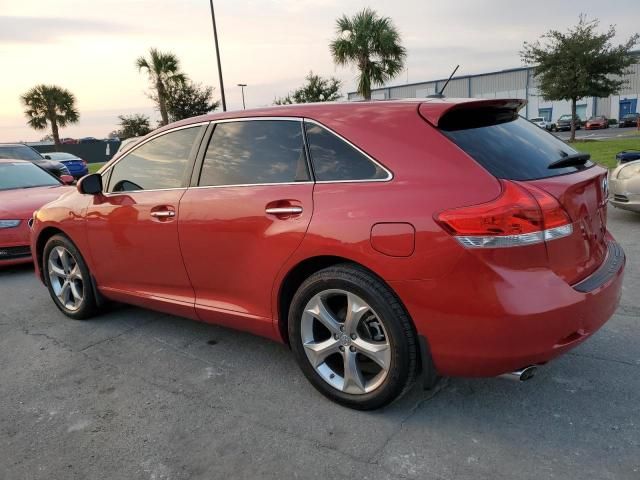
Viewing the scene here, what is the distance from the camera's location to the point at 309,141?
9.34 ft

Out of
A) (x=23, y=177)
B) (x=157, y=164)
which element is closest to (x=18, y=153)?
(x=23, y=177)

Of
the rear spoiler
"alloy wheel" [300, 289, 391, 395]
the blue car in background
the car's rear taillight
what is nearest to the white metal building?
the blue car in background

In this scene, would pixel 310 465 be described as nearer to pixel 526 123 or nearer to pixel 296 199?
pixel 296 199

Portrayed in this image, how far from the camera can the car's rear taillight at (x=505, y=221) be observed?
86.0 inches

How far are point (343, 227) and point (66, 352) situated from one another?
2.42 meters

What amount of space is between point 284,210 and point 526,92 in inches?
2504

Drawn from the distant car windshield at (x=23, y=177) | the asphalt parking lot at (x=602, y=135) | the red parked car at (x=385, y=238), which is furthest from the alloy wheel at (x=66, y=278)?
the asphalt parking lot at (x=602, y=135)

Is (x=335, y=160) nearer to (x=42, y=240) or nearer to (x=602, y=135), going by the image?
(x=42, y=240)

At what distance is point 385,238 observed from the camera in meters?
2.38

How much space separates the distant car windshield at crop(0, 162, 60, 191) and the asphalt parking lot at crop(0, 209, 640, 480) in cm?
442

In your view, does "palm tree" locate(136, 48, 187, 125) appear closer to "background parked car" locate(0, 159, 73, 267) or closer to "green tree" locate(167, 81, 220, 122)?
"green tree" locate(167, 81, 220, 122)

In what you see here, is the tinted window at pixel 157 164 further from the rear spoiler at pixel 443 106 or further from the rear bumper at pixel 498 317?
the rear bumper at pixel 498 317

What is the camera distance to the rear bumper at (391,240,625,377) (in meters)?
2.19

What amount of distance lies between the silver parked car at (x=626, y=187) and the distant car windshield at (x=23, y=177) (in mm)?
7582
